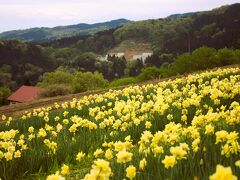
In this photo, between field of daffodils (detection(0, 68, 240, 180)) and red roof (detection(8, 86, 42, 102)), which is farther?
red roof (detection(8, 86, 42, 102))

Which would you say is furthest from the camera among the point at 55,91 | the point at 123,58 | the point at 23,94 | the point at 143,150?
the point at 123,58

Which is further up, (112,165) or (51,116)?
(112,165)

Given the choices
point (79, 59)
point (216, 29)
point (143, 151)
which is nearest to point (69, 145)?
point (143, 151)

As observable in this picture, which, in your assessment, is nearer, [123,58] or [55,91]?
[55,91]

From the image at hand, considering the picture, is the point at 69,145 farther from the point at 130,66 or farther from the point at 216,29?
the point at 130,66

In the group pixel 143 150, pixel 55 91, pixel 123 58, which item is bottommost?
pixel 123 58

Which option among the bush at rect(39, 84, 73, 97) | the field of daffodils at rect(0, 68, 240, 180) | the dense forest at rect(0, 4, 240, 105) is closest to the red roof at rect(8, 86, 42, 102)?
the dense forest at rect(0, 4, 240, 105)

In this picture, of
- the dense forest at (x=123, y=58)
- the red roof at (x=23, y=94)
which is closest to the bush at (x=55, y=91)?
the red roof at (x=23, y=94)

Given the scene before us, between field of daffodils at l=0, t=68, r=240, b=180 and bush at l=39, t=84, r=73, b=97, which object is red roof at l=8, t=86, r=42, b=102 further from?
field of daffodils at l=0, t=68, r=240, b=180

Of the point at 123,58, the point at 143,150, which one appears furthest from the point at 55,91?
the point at 123,58

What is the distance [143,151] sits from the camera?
446cm

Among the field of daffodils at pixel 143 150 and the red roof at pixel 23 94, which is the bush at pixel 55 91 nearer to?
the field of daffodils at pixel 143 150

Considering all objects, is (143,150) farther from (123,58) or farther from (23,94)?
(123,58)

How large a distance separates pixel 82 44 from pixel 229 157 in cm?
16594
